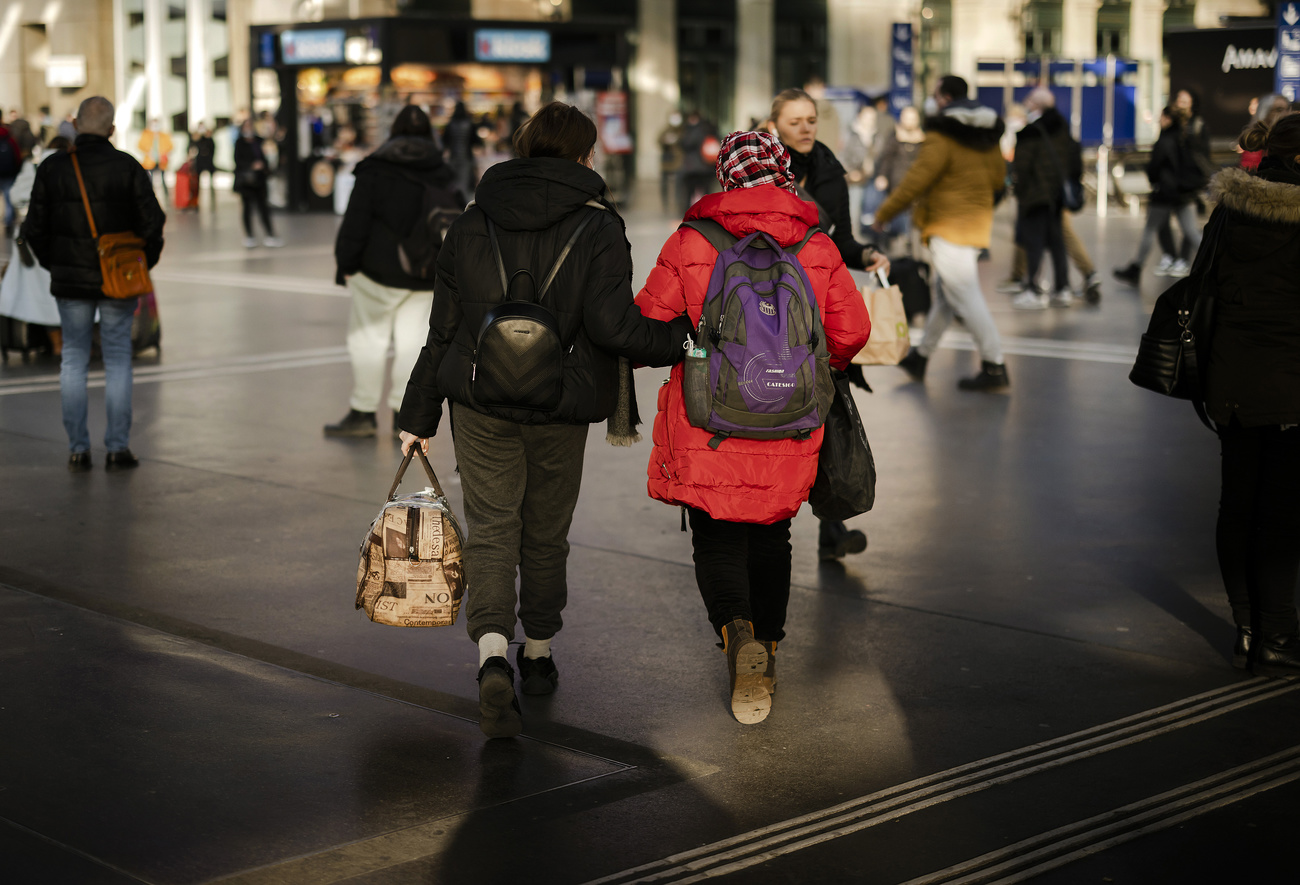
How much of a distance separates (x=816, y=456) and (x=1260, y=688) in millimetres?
1631

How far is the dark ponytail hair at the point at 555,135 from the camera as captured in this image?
4.44 meters

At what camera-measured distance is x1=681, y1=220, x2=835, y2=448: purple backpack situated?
4375mm

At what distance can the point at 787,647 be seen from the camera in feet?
17.7

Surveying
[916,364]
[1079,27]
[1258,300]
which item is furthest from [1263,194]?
[1079,27]

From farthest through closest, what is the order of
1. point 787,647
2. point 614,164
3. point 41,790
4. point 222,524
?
point 614,164 → point 222,524 → point 787,647 → point 41,790

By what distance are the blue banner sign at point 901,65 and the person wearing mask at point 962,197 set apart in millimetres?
19004

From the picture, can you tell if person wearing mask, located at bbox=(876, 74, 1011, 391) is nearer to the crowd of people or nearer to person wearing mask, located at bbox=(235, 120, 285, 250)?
the crowd of people

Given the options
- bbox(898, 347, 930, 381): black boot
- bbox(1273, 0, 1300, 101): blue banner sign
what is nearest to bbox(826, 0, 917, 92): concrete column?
bbox(1273, 0, 1300, 101): blue banner sign

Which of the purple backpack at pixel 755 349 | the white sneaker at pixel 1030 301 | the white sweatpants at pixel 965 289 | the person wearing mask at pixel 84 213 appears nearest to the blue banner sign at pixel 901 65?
the white sneaker at pixel 1030 301

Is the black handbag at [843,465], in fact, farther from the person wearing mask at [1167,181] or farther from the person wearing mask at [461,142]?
the person wearing mask at [461,142]

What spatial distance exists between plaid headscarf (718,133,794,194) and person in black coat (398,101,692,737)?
1.16 feet

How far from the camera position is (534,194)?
4.36 m

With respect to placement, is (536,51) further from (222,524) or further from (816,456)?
(816,456)

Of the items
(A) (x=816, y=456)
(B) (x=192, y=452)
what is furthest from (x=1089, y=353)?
(A) (x=816, y=456)
